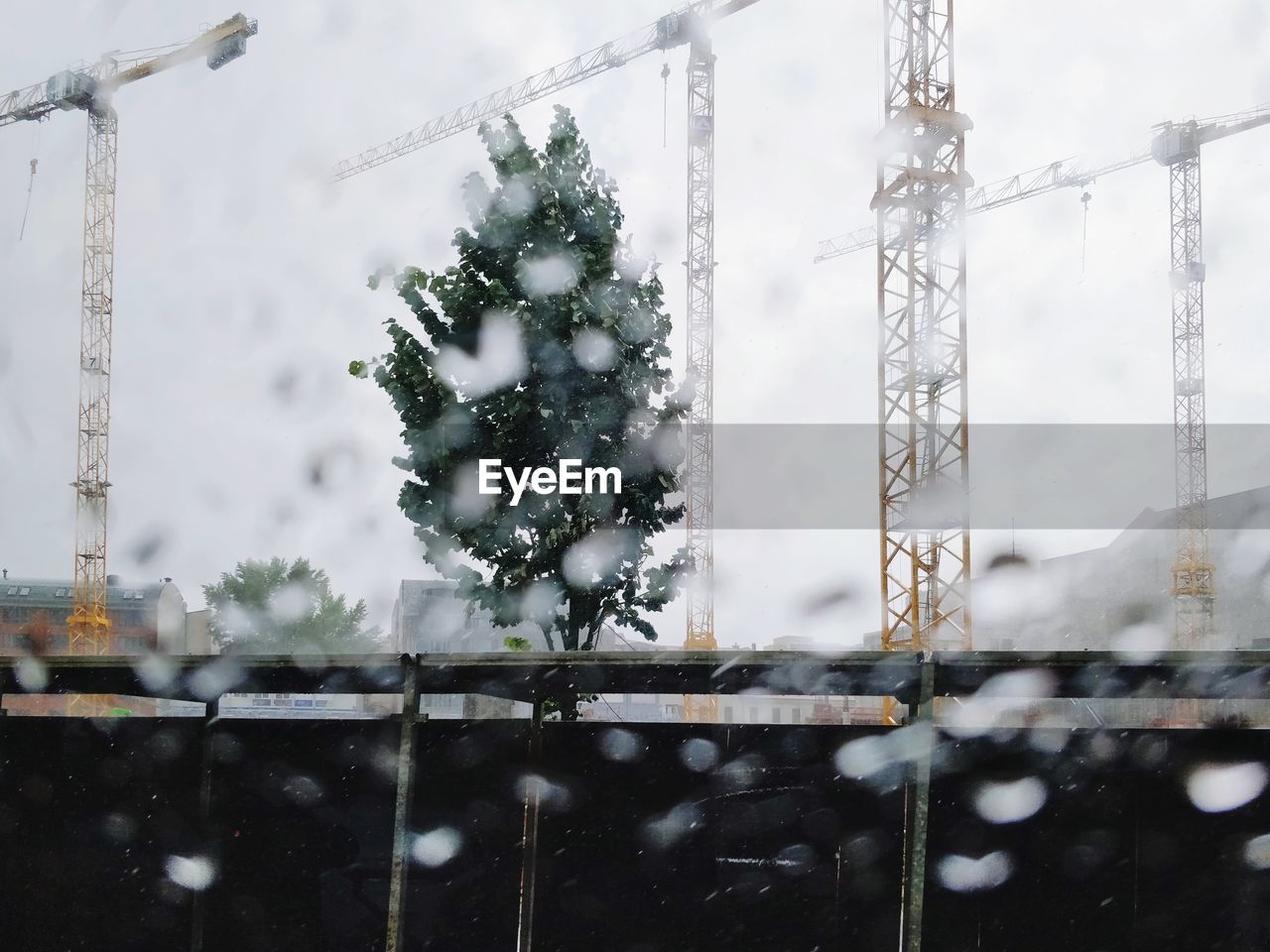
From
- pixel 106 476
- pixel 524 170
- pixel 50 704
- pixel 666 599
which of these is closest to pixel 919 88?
pixel 524 170

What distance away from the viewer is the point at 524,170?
1834cm

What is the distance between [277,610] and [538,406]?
5122 centimetres

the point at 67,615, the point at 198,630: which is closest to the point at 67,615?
the point at 67,615

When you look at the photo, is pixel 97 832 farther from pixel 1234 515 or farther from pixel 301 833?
pixel 1234 515

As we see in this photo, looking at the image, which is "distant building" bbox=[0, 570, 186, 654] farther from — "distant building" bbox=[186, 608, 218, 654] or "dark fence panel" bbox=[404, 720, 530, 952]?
"dark fence panel" bbox=[404, 720, 530, 952]

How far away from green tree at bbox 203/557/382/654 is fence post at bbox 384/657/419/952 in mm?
58825

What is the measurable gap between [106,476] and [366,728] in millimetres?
61216

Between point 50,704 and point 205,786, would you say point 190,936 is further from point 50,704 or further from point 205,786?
point 50,704

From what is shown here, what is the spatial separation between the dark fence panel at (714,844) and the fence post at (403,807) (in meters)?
0.90

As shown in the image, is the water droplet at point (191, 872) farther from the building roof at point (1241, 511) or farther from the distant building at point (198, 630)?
the distant building at point (198, 630)

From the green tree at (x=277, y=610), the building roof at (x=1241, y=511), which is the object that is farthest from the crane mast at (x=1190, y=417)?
the green tree at (x=277, y=610)

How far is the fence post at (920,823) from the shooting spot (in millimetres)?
7160

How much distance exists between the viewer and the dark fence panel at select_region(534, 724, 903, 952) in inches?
291

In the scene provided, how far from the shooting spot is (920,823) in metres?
7.21
